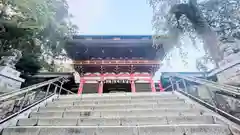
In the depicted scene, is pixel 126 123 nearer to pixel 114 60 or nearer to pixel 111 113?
pixel 111 113

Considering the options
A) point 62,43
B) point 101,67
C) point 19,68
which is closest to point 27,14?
point 19,68

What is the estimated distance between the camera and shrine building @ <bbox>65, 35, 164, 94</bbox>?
8414 millimetres

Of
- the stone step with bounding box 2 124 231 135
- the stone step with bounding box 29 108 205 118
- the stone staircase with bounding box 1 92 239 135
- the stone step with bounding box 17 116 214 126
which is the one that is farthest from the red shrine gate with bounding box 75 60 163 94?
the stone step with bounding box 2 124 231 135

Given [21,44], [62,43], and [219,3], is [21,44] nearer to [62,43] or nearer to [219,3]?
[62,43]

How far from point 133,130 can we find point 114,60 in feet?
22.6

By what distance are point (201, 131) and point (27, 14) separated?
7054mm

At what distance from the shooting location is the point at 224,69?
349 centimetres

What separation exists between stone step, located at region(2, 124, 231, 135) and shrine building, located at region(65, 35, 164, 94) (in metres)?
6.14

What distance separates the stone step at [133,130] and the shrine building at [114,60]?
6.14 meters

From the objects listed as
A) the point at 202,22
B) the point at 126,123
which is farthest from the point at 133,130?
the point at 202,22

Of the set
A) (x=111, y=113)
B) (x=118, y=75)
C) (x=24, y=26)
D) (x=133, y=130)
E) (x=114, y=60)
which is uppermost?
(x=24, y=26)

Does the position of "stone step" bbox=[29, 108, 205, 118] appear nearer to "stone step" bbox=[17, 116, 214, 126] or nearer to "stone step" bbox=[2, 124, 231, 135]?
"stone step" bbox=[17, 116, 214, 126]

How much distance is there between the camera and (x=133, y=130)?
1.96 m

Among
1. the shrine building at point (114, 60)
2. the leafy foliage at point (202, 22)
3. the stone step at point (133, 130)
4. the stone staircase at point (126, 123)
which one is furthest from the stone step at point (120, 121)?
the shrine building at point (114, 60)
